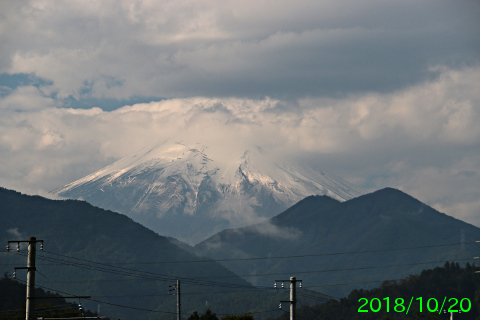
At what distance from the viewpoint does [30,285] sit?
60.1m

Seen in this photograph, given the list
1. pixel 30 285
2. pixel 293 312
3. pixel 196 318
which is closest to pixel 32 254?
pixel 30 285

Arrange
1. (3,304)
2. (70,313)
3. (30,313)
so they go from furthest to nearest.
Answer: (3,304) → (70,313) → (30,313)

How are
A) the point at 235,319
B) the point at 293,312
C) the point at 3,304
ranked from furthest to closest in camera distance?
the point at 3,304, the point at 235,319, the point at 293,312

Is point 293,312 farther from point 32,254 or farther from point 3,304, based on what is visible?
point 3,304

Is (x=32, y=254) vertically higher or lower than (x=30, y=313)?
higher

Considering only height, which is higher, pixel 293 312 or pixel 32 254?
pixel 32 254

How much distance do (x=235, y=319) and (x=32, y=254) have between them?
194 feet

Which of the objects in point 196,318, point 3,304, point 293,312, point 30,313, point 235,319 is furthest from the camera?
point 3,304

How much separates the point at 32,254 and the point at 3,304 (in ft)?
483

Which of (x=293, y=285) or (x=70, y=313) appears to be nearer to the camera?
(x=293, y=285)

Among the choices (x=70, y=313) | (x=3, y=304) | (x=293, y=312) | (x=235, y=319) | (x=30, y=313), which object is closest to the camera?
(x=30, y=313)

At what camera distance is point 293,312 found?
72.6 meters

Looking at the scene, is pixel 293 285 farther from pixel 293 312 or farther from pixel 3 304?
pixel 3 304

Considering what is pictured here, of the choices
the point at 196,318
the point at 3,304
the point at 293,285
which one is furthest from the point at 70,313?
the point at 293,285
